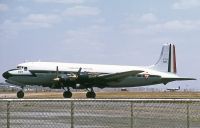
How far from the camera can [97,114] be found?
1162 cm

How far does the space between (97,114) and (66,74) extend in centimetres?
3518

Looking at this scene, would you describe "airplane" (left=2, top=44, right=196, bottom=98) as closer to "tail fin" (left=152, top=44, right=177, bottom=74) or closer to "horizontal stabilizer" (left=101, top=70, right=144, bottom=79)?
"horizontal stabilizer" (left=101, top=70, right=144, bottom=79)

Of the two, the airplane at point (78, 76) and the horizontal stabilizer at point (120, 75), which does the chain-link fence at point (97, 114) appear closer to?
the airplane at point (78, 76)

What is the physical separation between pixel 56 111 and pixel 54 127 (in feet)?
3.39

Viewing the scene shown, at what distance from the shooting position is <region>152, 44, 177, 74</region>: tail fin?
56.6m

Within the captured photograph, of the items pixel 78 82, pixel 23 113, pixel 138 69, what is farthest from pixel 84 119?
pixel 138 69

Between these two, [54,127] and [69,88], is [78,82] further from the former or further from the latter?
[54,127]

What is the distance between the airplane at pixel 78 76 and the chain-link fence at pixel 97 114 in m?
33.9

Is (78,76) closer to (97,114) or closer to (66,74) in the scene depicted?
(66,74)

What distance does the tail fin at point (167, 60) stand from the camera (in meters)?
56.6

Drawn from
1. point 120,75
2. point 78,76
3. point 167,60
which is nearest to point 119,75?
point 120,75

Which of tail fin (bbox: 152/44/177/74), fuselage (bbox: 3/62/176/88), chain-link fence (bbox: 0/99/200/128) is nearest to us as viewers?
chain-link fence (bbox: 0/99/200/128)

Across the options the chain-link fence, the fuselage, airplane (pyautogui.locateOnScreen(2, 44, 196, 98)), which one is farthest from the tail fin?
the chain-link fence

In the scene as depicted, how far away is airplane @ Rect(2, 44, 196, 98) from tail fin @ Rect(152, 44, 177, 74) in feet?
11.3
